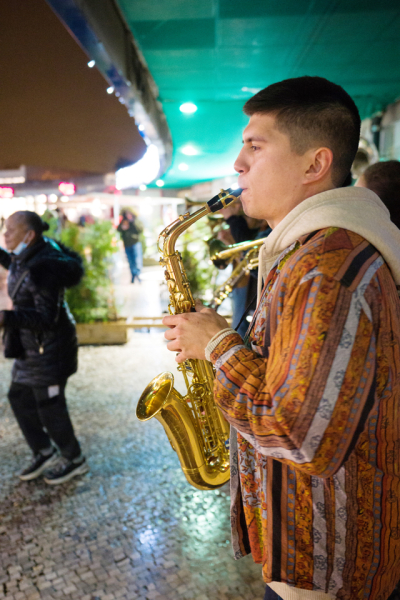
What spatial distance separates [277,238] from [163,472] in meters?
2.50

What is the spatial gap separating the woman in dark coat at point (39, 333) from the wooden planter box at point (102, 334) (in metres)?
3.25

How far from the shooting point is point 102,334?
6.17m

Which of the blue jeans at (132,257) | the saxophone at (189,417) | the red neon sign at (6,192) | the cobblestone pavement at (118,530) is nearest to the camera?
the saxophone at (189,417)

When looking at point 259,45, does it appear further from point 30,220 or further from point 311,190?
point 311,190

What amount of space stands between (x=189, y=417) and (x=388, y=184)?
4.49 ft

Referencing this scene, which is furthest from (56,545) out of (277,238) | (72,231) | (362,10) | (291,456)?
(72,231)

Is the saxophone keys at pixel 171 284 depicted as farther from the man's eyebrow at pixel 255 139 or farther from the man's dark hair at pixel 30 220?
the man's dark hair at pixel 30 220

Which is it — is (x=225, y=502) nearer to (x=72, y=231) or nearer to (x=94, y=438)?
(x=94, y=438)

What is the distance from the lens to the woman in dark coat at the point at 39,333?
2637 millimetres

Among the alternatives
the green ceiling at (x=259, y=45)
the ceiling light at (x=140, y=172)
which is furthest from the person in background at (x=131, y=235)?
the green ceiling at (x=259, y=45)

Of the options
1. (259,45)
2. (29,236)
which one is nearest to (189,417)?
(29,236)

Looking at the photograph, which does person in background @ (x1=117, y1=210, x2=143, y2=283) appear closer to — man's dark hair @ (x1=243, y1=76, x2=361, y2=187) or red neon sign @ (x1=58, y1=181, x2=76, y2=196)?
red neon sign @ (x1=58, y1=181, x2=76, y2=196)

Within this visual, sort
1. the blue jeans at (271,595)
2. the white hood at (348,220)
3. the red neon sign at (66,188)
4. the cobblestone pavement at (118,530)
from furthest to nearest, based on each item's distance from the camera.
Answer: the red neon sign at (66,188) → the cobblestone pavement at (118,530) → the blue jeans at (271,595) → the white hood at (348,220)

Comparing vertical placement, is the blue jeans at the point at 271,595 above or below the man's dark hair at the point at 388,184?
below
